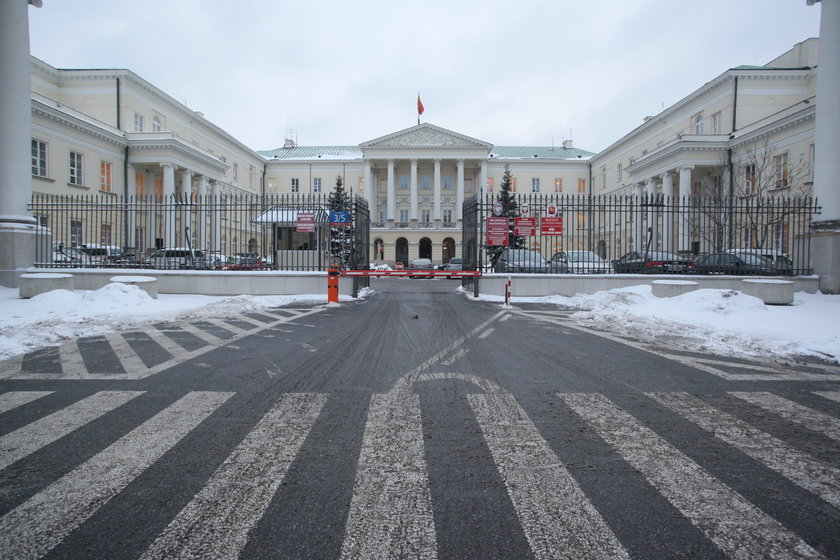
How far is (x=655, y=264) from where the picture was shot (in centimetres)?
1758

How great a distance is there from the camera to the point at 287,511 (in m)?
2.65

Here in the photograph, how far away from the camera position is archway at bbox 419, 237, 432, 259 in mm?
66688

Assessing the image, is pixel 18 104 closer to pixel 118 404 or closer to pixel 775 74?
pixel 118 404

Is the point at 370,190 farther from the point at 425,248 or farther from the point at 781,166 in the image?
the point at 781,166

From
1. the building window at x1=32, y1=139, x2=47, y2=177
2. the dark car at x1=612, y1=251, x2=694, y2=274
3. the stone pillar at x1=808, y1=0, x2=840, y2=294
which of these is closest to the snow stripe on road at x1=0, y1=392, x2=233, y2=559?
the dark car at x1=612, y1=251, x2=694, y2=274

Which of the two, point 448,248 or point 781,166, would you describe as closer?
point 781,166

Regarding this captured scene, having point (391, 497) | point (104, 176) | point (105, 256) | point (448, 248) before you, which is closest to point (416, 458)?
point (391, 497)

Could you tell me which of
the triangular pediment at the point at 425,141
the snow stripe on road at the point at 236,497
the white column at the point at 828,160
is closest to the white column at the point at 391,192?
the triangular pediment at the point at 425,141

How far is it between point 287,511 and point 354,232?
14.5 meters

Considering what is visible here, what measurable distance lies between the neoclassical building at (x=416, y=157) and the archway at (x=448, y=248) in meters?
0.14

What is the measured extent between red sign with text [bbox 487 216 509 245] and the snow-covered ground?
2897 mm

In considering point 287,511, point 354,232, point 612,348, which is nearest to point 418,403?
point 287,511

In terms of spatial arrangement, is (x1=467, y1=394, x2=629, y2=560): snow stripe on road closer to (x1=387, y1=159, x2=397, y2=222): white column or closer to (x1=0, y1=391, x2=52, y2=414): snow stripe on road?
(x1=0, y1=391, x2=52, y2=414): snow stripe on road

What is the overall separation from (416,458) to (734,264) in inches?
696
